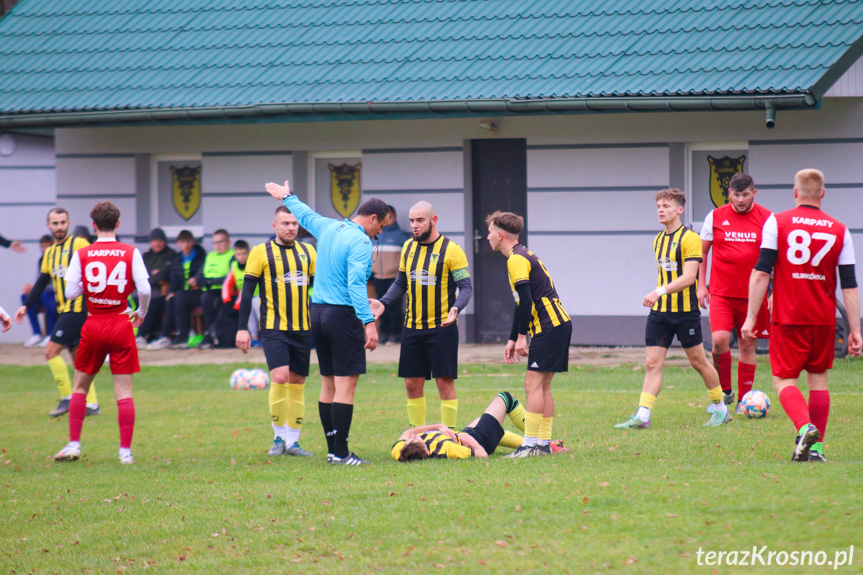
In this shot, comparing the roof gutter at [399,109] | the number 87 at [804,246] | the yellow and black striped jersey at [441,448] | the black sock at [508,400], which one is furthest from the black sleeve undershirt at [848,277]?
the roof gutter at [399,109]

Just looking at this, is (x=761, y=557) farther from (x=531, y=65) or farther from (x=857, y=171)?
(x=531, y=65)

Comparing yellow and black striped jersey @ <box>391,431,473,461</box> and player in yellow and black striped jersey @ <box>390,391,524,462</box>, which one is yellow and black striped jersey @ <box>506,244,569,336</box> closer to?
player in yellow and black striped jersey @ <box>390,391,524,462</box>

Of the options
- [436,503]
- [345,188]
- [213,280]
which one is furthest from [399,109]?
[436,503]

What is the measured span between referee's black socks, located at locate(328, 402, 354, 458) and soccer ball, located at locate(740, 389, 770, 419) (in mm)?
3893

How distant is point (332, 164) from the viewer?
17219 mm

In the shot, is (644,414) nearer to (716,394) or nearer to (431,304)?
(716,394)

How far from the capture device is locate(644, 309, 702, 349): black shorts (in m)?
9.37

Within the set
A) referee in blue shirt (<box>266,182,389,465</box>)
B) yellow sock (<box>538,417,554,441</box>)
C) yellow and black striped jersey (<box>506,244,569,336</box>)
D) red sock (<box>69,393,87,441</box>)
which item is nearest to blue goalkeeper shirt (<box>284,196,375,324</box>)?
referee in blue shirt (<box>266,182,389,465</box>)

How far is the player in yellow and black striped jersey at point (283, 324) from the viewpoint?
879 centimetres

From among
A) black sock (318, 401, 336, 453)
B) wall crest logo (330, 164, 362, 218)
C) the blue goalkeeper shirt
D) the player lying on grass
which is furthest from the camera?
wall crest logo (330, 164, 362, 218)

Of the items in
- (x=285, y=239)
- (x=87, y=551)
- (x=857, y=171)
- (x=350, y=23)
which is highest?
(x=350, y=23)

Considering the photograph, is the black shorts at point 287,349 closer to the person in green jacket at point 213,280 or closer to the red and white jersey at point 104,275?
the red and white jersey at point 104,275

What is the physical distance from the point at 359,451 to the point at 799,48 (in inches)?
358

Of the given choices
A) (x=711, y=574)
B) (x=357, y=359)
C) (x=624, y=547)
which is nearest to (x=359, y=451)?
(x=357, y=359)
